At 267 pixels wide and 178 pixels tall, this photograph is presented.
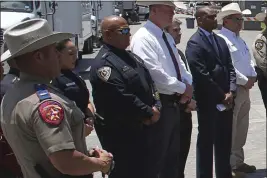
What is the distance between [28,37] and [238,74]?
3153 mm

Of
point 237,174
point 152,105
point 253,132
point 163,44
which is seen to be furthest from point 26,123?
point 253,132

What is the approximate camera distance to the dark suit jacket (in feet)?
Answer: 15.0

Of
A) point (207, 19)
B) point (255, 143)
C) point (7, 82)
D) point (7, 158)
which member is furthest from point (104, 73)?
point (255, 143)

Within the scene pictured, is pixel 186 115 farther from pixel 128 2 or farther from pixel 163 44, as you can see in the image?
pixel 128 2

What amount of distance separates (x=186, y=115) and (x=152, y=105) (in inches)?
39.6

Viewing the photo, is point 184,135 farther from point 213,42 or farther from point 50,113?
point 50,113

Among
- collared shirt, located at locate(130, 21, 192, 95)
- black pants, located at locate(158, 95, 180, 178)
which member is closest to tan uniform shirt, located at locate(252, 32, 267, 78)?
collared shirt, located at locate(130, 21, 192, 95)

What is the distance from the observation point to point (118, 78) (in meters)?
3.61

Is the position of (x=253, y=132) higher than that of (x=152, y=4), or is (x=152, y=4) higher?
(x=152, y=4)

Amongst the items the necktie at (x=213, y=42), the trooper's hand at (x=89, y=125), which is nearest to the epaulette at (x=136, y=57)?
the trooper's hand at (x=89, y=125)

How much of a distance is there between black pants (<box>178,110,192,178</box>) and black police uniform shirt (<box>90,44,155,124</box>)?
1.05m

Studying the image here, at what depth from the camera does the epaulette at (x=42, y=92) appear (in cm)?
220

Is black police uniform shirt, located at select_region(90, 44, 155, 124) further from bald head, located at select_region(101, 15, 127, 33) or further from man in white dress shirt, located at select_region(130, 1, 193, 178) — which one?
man in white dress shirt, located at select_region(130, 1, 193, 178)

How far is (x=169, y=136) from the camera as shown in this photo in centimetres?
426
